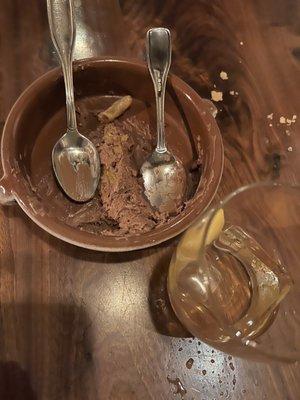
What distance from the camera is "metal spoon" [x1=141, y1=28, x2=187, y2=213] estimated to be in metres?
0.80

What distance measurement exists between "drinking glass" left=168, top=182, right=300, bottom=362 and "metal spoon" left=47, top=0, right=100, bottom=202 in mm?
184

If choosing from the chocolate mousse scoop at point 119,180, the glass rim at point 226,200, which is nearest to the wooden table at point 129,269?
the chocolate mousse scoop at point 119,180

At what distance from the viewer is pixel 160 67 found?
0.82 meters

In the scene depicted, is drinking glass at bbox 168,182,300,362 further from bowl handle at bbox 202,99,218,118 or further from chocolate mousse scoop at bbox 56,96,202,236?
bowl handle at bbox 202,99,218,118

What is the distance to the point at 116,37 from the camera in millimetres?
919

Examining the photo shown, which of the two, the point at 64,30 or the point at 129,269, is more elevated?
the point at 64,30

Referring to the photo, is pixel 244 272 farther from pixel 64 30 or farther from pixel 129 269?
pixel 64 30

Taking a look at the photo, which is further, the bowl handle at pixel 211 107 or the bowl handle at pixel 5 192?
the bowl handle at pixel 211 107

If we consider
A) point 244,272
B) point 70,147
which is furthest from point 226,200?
point 70,147

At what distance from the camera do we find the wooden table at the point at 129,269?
2.32 feet

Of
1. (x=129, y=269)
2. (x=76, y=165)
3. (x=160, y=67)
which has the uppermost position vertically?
(x=160, y=67)

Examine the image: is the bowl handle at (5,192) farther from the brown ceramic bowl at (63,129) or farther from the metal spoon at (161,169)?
the metal spoon at (161,169)

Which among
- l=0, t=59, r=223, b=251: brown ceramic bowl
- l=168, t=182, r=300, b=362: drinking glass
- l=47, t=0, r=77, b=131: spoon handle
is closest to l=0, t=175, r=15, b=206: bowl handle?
l=0, t=59, r=223, b=251: brown ceramic bowl

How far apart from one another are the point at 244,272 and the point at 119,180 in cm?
23
